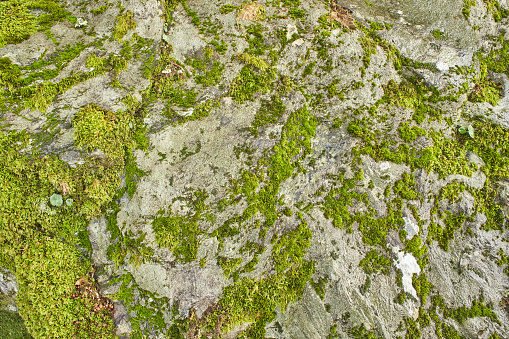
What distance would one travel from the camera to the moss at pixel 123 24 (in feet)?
25.2

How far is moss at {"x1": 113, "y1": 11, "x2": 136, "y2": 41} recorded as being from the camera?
25.2ft

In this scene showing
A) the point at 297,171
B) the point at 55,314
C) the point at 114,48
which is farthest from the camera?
the point at 114,48

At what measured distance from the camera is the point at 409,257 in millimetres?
6867

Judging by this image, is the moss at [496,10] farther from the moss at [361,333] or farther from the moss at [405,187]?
the moss at [361,333]

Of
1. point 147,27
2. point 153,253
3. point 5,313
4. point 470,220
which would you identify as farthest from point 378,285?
point 5,313

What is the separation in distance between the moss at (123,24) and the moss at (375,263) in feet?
31.0

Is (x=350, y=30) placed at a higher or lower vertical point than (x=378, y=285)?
higher

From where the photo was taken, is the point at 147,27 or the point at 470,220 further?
the point at 147,27

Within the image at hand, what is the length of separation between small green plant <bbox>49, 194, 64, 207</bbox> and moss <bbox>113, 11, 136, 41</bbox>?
15.9 ft

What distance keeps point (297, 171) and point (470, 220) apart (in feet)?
16.8

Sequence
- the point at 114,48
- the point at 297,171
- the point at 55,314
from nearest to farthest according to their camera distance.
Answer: the point at 55,314 → the point at 297,171 → the point at 114,48

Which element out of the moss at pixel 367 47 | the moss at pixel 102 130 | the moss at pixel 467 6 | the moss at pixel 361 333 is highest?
the moss at pixel 467 6

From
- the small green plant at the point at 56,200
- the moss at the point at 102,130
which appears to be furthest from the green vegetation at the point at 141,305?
the moss at the point at 102,130

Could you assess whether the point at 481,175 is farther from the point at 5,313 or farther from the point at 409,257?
the point at 5,313
